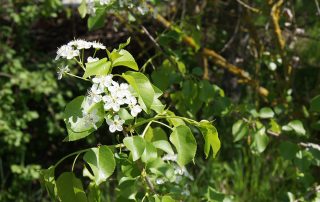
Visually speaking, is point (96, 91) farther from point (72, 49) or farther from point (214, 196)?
point (214, 196)

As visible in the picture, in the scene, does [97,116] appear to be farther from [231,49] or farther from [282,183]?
[231,49]

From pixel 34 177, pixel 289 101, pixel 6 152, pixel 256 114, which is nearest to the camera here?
pixel 256 114

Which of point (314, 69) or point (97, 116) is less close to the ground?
point (97, 116)

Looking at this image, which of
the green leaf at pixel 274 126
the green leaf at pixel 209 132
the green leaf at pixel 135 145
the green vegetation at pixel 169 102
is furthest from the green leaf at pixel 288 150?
the green leaf at pixel 135 145

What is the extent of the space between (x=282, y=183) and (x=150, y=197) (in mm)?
1628

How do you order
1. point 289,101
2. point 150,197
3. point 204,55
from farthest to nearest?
1. point 204,55
2. point 289,101
3. point 150,197

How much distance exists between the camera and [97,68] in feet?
3.87

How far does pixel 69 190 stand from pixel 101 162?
17 cm

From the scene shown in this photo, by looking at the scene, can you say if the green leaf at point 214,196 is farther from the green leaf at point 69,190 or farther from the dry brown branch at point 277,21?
the dry brown branch at point 277,21

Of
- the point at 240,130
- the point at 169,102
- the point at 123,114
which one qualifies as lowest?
the point at 169,102

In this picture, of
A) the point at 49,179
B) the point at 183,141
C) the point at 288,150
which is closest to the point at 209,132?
the point at 183,141

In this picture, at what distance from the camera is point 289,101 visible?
2578 millimetres

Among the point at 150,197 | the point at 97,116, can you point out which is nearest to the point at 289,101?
the point at 150,197

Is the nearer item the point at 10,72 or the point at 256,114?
the point at 256,114
